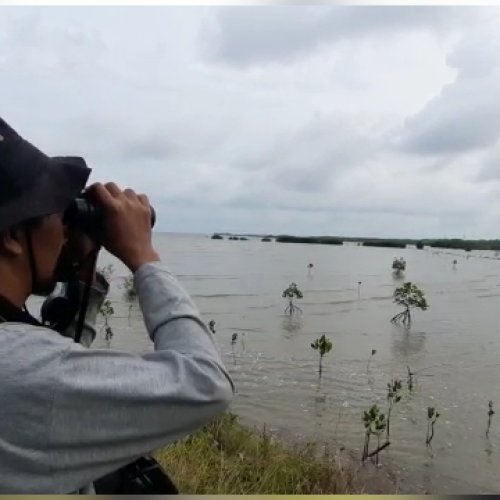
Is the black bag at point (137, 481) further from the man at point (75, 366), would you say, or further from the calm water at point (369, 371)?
the calm water at point (369, 371)

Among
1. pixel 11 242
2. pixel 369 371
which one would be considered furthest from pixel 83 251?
pixel 369 371

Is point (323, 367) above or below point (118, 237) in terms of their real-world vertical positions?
below

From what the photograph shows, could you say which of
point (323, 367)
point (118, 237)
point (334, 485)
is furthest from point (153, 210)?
point (323, 367)

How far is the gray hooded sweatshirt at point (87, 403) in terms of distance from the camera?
1.01 metres

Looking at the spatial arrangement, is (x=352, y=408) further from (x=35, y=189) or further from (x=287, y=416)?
(x=35, y=189)

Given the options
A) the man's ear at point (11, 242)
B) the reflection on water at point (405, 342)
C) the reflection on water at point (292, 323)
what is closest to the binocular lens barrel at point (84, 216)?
the man's ear at point (11, 242)

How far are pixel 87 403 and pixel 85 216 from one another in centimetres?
49

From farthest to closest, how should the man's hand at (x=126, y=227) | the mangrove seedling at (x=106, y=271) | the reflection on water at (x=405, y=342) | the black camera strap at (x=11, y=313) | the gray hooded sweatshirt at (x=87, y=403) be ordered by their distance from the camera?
the reflection on water at (x=405, y=342), the mangrove seedling at (x=106, y=271), the man's hand at (x=126, y=227), the black camera strap at (x=11, y=313), the gray hooded sweatshirt at (x=87, y=403)

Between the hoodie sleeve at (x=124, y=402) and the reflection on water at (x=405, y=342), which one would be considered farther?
the reflection on water at (x=405, y=342)

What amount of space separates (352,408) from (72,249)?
9666mm

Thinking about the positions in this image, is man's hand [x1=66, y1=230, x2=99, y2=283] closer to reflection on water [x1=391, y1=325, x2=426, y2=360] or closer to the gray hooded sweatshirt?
the gray hooded sweatshirt

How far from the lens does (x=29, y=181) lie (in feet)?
3.95

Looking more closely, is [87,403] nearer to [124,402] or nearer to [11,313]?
[124,402]

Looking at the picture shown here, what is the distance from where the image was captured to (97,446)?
1070 mm
